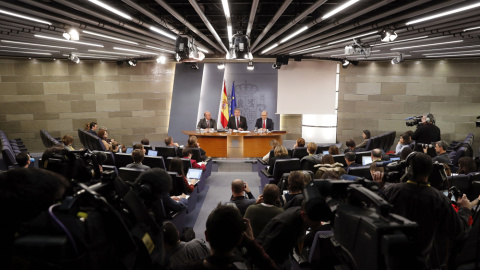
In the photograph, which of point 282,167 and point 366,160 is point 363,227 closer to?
point 282,167

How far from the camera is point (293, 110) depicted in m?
10.9

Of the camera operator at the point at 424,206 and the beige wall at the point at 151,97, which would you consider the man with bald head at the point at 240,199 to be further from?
the beige wall at the point at 151,97

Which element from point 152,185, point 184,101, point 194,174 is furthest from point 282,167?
point 184,101

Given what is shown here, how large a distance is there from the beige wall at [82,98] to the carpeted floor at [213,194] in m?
5.06

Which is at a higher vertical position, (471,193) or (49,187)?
(49,187)

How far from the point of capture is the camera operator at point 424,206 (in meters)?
1.94

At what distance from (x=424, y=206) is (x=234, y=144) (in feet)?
21.8

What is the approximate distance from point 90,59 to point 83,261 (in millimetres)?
10632

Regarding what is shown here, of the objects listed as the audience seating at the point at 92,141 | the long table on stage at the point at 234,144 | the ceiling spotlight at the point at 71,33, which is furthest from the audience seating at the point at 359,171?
the audience seating at the point at 92,141

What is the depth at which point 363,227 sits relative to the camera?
111cm

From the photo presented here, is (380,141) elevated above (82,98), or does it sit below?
below

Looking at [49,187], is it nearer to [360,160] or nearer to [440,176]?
[440,176]

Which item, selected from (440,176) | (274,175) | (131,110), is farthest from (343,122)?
(440,176)

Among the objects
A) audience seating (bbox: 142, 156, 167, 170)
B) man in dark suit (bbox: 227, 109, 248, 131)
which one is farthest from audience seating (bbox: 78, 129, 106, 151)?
man in dark suit (bbox: 227, 109, 248, 131)
